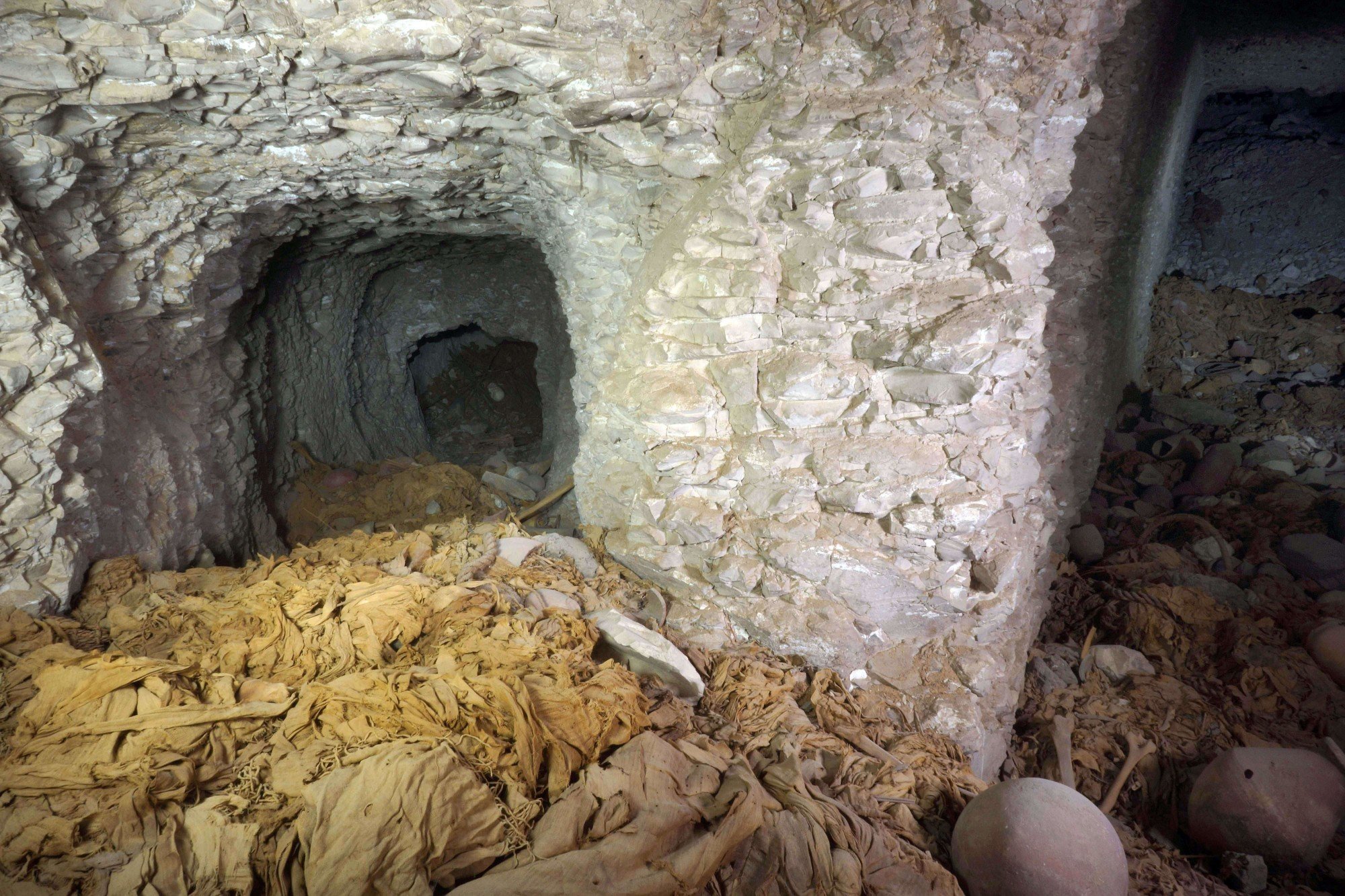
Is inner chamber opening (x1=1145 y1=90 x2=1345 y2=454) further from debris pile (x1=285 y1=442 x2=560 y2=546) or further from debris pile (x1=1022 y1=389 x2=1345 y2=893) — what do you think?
debris pile (x1=285 y1=442 x2=560 y2=546)

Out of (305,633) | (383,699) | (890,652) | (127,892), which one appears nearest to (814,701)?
(890,652)

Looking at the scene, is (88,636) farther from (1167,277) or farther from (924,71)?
(1167,277)

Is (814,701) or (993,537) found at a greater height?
(993,537)

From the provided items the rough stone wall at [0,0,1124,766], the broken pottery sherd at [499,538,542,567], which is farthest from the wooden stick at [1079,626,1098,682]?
the broken pottery sherd at [499,538,542,567]

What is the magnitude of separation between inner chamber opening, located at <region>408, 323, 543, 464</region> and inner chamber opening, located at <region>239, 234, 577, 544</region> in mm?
18

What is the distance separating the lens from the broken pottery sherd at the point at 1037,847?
2344mm

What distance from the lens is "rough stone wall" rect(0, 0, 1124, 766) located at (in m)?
2.70

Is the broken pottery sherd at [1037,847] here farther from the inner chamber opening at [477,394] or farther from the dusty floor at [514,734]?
the inner chamber opening at [477,394]

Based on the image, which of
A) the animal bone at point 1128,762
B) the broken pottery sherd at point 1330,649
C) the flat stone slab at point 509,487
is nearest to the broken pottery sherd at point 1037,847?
the animal bone at point 1128,762

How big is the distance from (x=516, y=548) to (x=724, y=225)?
6.30 feet

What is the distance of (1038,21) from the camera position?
8.98 feet

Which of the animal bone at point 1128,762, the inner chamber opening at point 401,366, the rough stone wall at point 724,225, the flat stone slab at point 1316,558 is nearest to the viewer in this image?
the rough stone wall at point 724,225

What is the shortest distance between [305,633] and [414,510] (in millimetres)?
3299

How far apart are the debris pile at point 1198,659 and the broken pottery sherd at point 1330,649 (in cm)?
1
